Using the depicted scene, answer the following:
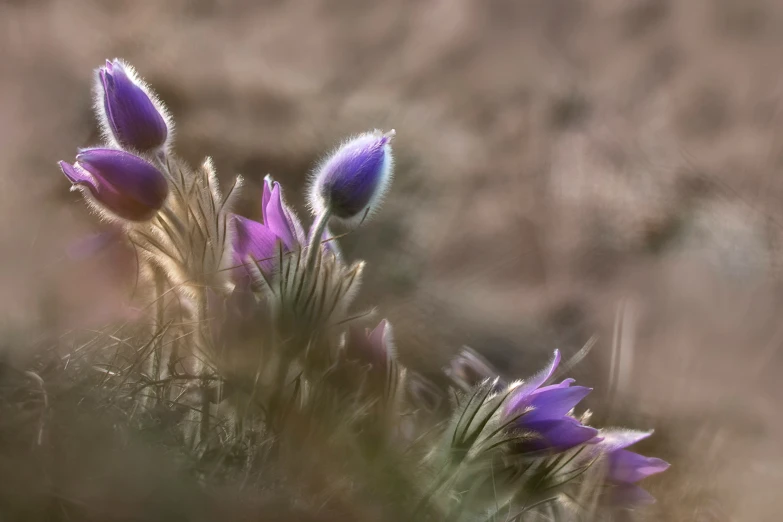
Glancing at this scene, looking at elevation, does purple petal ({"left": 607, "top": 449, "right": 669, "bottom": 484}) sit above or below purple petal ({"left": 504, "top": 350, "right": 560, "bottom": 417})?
below

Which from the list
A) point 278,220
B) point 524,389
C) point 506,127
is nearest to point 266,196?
point 278,220

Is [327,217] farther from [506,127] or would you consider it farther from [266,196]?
[506,127]

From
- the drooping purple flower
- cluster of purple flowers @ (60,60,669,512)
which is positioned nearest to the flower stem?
cluster of purple flowers @ (60,60,669,512)

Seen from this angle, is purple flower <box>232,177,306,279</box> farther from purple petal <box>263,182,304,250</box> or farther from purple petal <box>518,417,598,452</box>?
purple petal <box>518,417,598,452</box>

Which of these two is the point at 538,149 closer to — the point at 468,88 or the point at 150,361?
the point at 468,88

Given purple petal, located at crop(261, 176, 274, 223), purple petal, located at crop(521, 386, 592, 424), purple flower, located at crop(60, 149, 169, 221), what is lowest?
purple petal, located at crop(521, 386, 592, 424)

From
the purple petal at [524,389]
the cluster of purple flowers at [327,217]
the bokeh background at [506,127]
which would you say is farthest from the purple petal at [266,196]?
the bokeh background at [506,127]

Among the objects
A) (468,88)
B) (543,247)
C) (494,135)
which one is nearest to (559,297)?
(543,247)
